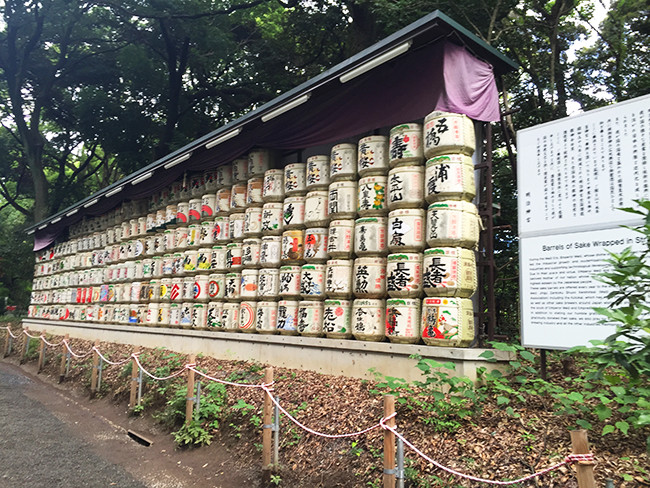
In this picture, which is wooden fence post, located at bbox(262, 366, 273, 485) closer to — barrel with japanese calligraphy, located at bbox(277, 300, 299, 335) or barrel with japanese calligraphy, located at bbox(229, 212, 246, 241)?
barrel with japanese calligraphy, located at bbox(277, 300, 299, 335)

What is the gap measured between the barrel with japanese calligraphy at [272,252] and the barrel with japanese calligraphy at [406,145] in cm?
308

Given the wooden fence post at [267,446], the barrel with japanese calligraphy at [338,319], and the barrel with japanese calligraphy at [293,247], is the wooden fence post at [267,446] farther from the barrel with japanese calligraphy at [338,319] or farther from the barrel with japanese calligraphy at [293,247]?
the barrel with japanese calligraphy at [293,247]

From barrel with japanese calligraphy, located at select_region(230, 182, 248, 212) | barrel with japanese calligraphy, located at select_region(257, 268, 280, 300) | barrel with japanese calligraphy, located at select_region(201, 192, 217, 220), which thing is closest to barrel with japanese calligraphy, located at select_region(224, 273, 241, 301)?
barrel with japanese calligraphy, located at select_region(257, 268, 280, 300)

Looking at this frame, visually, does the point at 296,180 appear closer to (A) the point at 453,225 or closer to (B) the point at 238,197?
(B) the point at 238,197

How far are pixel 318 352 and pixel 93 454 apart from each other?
3.69 meters

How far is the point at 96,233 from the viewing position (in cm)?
1819

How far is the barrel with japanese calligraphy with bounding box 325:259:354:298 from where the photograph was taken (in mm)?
7949

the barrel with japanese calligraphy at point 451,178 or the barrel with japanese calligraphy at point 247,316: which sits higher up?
the barrel with japanese calligraphy at point 451,178

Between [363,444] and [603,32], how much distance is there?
11.2 metres

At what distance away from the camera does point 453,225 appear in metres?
6.65

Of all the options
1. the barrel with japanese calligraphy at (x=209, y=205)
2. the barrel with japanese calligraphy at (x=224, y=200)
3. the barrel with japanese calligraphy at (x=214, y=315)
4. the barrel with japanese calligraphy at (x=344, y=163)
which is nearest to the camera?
the barrel with japanese calligraphy at (x=344, y=163)

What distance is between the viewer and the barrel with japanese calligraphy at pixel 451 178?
22.1 ft

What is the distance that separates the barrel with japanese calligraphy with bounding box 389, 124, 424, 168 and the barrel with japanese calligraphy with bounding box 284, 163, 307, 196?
2283 millimetres

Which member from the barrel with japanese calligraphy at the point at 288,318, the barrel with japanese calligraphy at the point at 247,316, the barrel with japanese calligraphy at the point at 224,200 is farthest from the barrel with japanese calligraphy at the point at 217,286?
the barrel with japanese calligraphy at the point at 288,318
